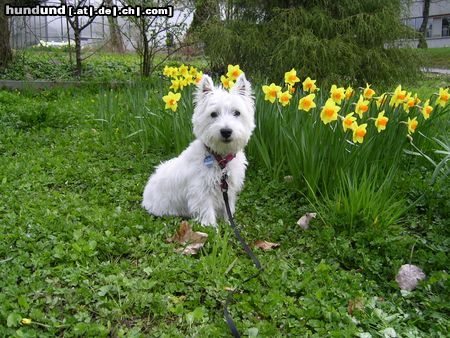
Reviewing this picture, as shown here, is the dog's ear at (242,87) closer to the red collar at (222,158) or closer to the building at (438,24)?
the red collar at (222,158)

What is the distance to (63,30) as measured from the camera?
16.7m

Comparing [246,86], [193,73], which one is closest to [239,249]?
[246,86]

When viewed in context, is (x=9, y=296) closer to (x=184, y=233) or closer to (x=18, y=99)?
(x=184, y=233)

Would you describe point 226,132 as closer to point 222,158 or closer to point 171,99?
point 222,158

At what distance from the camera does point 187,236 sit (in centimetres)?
318

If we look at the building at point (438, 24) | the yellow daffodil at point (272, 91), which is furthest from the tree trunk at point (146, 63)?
the building at point (438, 24)

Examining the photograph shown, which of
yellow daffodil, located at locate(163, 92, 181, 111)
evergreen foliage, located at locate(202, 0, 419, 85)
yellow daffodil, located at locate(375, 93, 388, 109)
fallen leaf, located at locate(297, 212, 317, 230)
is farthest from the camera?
evergreen foliage, located at locate(202, 0, 419, 85)

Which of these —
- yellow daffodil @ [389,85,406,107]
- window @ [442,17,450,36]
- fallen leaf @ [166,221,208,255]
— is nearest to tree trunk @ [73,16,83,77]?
fallen leaf @ [166,221,208,255]

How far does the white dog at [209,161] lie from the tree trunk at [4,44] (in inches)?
333

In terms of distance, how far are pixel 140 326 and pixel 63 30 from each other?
16.9m

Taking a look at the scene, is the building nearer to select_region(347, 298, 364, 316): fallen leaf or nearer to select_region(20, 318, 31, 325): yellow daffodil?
select_region(347, 298, 364, 316): fallen leaf

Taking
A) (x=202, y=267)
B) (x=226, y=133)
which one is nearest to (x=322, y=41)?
(x=226, y=133)

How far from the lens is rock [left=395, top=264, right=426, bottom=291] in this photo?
2.67 m

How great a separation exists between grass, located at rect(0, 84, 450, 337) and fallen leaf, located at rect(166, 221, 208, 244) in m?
0.07
